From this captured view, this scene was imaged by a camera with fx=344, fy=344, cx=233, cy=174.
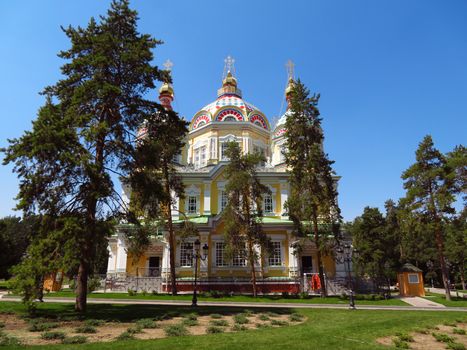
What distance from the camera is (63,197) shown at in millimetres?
12617

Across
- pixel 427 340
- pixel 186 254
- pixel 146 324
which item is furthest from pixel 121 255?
pixel 427 340

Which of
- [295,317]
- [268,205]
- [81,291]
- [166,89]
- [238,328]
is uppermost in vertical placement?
[166,89]

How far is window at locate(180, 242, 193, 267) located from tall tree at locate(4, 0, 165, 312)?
1523cm

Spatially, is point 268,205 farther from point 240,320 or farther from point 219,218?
Result: point 240,320

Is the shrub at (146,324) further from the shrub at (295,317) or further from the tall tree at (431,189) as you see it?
the tall tree at (431,189)

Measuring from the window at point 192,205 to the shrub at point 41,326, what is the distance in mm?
21588

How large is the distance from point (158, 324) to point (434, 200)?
20757 mm

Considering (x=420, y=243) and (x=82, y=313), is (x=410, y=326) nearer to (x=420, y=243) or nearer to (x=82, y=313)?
(x=82, y=313)

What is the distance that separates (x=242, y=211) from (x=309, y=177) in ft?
16.2

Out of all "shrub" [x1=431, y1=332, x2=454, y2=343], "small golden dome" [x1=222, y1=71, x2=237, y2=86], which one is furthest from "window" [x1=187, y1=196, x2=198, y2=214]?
"shrub" [x1=431, y1=332, x2=454, y2=343]

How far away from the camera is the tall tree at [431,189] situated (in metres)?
23.1

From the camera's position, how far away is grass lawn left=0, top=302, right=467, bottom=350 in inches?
311

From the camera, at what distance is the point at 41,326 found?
967cm

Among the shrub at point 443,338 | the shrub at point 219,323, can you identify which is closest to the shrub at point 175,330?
the shrub at point 219,323
